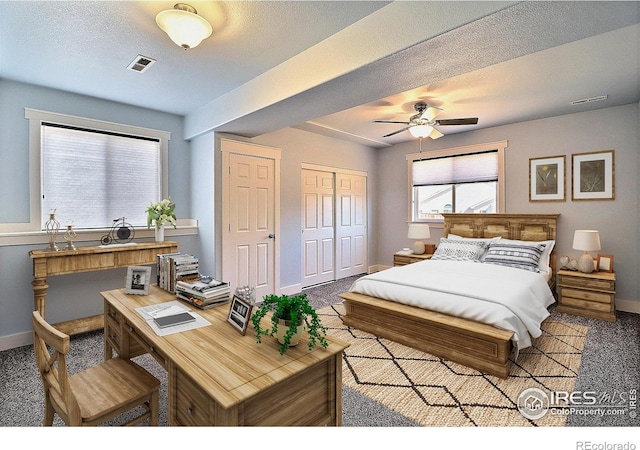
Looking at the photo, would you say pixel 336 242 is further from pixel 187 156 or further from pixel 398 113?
pixel 187 156

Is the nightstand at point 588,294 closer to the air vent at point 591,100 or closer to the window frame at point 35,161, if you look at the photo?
the air vent at point 591,100

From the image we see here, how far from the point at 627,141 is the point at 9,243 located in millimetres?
6890

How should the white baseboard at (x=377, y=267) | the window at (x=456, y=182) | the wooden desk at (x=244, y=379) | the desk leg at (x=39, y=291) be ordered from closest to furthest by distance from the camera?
1. the wooden desk at (x=244, y=379)
2. the desk leg at (x=39, y=291)
3. the window at (x=456, y=182)
4. the white baseboard at (x=377, y=267)

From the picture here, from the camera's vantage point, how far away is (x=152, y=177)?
394cm

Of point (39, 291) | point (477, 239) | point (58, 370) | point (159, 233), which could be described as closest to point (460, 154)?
point (477, 239)

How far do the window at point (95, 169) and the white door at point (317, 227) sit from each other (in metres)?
2.17

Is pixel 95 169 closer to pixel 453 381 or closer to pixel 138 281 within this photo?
pixel 138 281

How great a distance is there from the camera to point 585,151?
409 cm

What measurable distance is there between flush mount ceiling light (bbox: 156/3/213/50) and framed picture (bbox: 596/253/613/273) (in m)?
4.92

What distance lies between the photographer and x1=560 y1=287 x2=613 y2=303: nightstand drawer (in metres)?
3.58

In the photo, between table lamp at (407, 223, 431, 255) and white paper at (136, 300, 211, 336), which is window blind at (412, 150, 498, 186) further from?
white paper at (136, 300, 211, 336)

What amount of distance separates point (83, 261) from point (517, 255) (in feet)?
16.2

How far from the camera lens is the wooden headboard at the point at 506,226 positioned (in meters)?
4.29

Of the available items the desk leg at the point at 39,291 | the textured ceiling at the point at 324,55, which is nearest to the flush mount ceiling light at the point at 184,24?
the textured ceiling at the point at 324,55
